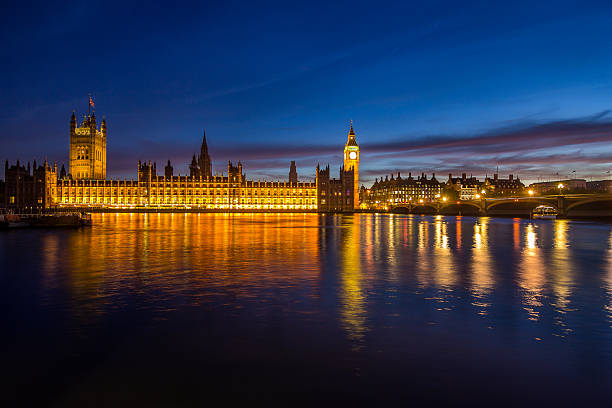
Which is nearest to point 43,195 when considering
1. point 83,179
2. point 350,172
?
point 83,179

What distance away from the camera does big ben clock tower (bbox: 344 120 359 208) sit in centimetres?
19025

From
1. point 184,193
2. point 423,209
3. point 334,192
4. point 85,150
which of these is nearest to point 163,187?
point 184,193

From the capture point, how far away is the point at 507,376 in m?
8.03

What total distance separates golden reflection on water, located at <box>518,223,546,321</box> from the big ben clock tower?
161 metres

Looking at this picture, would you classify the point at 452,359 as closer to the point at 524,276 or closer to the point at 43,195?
the point at 524,276

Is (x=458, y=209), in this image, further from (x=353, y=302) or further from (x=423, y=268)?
(x=353, y=302)

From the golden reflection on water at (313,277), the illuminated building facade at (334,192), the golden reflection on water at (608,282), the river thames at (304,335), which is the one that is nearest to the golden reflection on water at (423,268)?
the golden reflection on water at (313,277)

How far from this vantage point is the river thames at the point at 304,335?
754 cm

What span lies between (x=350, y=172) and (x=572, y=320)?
180 m

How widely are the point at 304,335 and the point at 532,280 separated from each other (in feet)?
40.4

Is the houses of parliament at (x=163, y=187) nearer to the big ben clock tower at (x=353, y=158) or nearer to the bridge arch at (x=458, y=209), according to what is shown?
the big ben clock tower at (x=353, y=158)

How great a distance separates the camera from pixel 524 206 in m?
124

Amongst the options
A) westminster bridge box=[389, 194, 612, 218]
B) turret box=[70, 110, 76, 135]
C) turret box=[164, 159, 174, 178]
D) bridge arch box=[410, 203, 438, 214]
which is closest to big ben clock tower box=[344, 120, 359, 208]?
westminster bridge box=[389, 194, 612, 218]

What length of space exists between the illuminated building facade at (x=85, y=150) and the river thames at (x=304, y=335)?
610 feet
